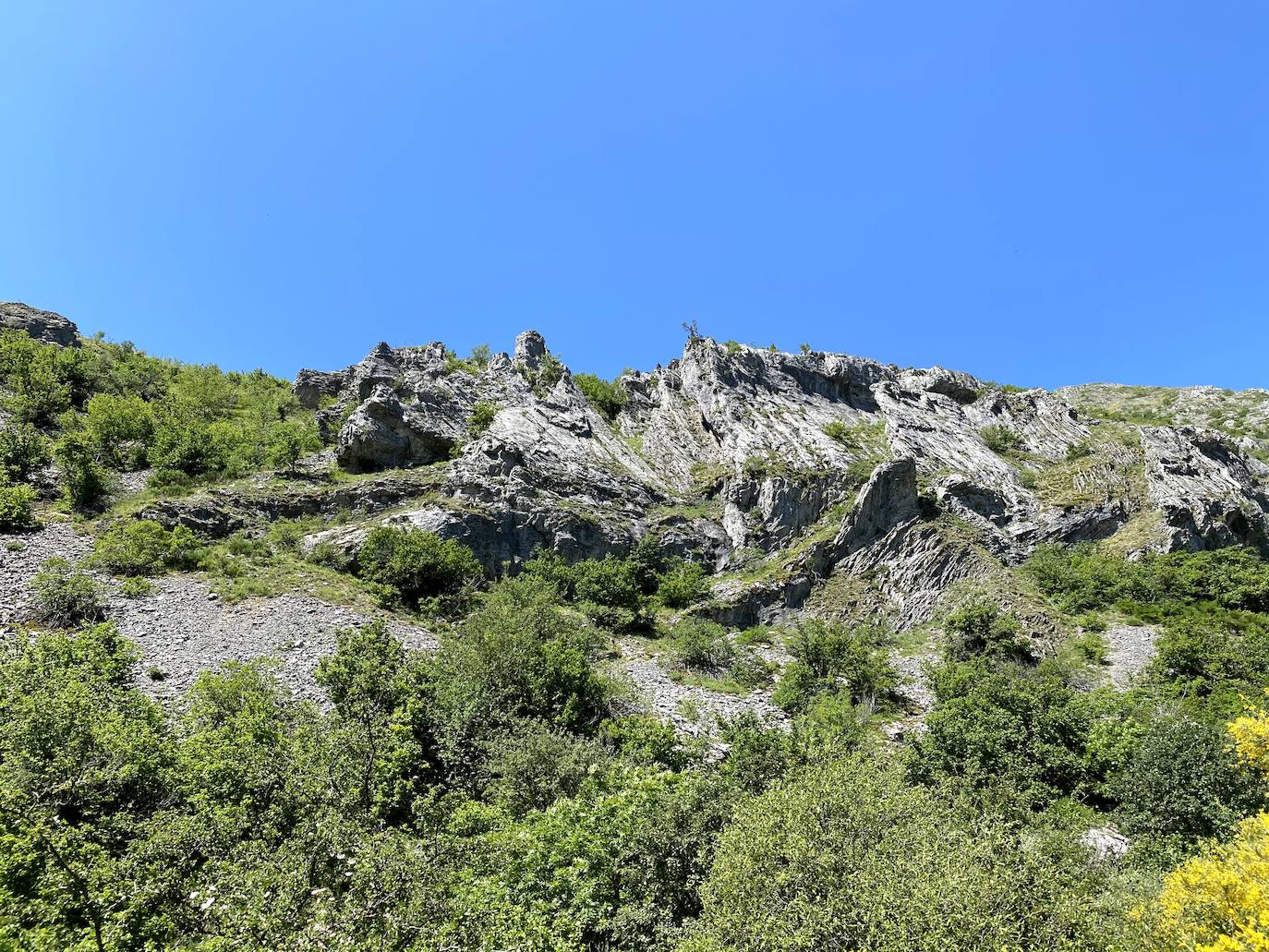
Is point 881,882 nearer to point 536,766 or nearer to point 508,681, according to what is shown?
point 536,766

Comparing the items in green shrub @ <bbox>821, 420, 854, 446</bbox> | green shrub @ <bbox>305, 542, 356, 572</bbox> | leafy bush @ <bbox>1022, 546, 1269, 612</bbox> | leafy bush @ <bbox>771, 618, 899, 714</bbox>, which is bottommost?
leafy bush @ <bbox>771, 618, 899, 714</bbox>

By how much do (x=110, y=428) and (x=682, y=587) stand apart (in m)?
40.4

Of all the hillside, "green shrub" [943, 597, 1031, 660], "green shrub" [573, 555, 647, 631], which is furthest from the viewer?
"green shrub" [573, 555, 647, 631]

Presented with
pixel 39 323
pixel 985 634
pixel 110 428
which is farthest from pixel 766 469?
pixel 39 323

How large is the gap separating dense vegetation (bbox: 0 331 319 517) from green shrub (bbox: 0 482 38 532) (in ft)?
0.11

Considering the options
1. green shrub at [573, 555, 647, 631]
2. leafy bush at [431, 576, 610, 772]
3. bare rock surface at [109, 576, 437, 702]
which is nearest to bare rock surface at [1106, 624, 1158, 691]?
green shrub at [573, 555, 647, 631]

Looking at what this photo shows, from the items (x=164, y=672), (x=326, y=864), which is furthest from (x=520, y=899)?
(x=164, y=672)

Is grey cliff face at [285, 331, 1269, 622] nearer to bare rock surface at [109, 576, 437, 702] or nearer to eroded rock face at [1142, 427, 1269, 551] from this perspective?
eroded rock face at [1142, 427, 1269, 551]

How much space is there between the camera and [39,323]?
53.9 meters

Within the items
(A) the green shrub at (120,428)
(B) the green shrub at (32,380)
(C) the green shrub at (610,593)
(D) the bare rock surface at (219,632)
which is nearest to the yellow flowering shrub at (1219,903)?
(D) the bare rock surface at (219,632)

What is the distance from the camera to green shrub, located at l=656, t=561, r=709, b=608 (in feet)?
128

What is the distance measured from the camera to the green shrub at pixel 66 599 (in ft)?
70.2

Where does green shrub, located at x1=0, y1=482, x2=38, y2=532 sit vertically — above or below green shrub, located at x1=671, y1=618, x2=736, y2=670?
above

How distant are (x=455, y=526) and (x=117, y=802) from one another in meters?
24.7
